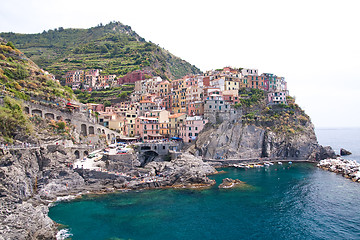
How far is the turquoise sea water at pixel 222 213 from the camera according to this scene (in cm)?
3225

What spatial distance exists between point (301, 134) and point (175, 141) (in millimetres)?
38740

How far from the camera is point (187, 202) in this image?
42.0 m

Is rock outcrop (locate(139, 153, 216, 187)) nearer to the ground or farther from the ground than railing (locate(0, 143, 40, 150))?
nearer to the ground

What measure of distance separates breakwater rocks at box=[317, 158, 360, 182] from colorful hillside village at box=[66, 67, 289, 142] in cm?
2558

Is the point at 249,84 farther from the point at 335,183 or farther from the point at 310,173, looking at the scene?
the point at 335,183

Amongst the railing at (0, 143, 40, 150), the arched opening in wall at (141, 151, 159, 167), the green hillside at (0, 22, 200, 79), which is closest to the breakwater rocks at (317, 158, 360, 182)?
the arched opening in wall at (141, 151, 159, 167)

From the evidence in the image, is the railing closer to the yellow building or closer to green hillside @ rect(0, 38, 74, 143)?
green hillside @ rect(0, 38, 74, 143)

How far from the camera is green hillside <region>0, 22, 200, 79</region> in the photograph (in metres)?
130

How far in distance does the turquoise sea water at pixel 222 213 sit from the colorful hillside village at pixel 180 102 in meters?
29.0

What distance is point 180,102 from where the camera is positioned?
290 feet

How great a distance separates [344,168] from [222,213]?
133 feet

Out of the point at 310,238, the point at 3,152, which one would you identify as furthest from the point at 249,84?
the point at 3,152

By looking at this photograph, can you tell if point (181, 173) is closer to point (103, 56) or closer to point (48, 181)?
point (48, 181)

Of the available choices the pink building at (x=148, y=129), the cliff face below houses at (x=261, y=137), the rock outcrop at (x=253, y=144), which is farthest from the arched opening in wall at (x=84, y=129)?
the rock outcrop at (x=253, y=144)
